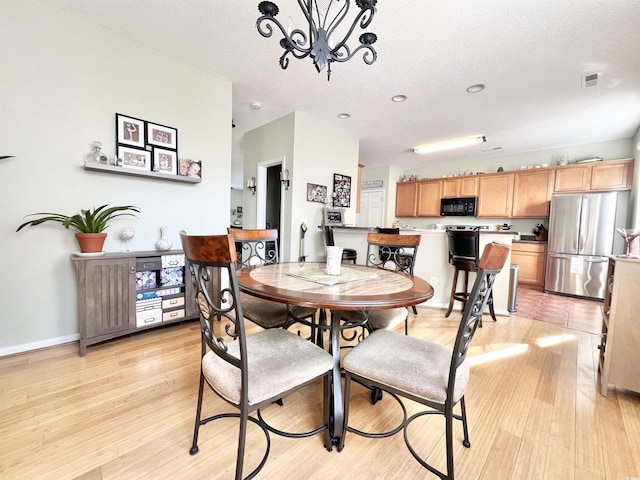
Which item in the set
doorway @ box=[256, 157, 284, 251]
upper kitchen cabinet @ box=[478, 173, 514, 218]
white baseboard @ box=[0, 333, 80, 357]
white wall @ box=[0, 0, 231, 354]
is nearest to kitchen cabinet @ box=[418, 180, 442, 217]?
upper kitchen cabinet @ box=[478, 173, 514, 218]

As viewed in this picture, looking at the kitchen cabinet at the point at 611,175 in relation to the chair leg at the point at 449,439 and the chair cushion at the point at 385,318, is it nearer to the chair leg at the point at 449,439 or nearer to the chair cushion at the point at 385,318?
the chair cushion at the point at 385,318

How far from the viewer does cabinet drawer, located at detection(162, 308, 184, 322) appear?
Answer: 2336 millimetres

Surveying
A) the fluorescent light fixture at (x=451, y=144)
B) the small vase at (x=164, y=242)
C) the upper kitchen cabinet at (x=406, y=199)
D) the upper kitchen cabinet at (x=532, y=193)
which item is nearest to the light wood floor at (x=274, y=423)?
the small vase at (x=164, y=242)

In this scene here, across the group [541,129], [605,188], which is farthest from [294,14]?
[605,188]

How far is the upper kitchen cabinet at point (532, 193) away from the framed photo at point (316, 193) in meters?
3.69

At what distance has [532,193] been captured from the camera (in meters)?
4.80

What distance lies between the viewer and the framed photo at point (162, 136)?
246 centimetres

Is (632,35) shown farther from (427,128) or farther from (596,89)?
(427,128)

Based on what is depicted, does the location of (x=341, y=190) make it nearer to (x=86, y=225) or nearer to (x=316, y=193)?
(x=316, y=193)

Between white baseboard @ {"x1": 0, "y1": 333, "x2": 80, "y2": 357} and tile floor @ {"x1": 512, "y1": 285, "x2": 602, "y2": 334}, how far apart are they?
447 cm

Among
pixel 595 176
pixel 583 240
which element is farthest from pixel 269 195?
pixel 595 176

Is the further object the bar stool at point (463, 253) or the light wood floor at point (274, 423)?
the bar stool at point (463, 253)

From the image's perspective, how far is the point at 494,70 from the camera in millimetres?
2535

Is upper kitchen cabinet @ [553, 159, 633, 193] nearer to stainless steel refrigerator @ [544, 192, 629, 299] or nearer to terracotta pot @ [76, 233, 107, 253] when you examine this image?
stainless steel refrigerator @ [544, 192, 629, 299]
